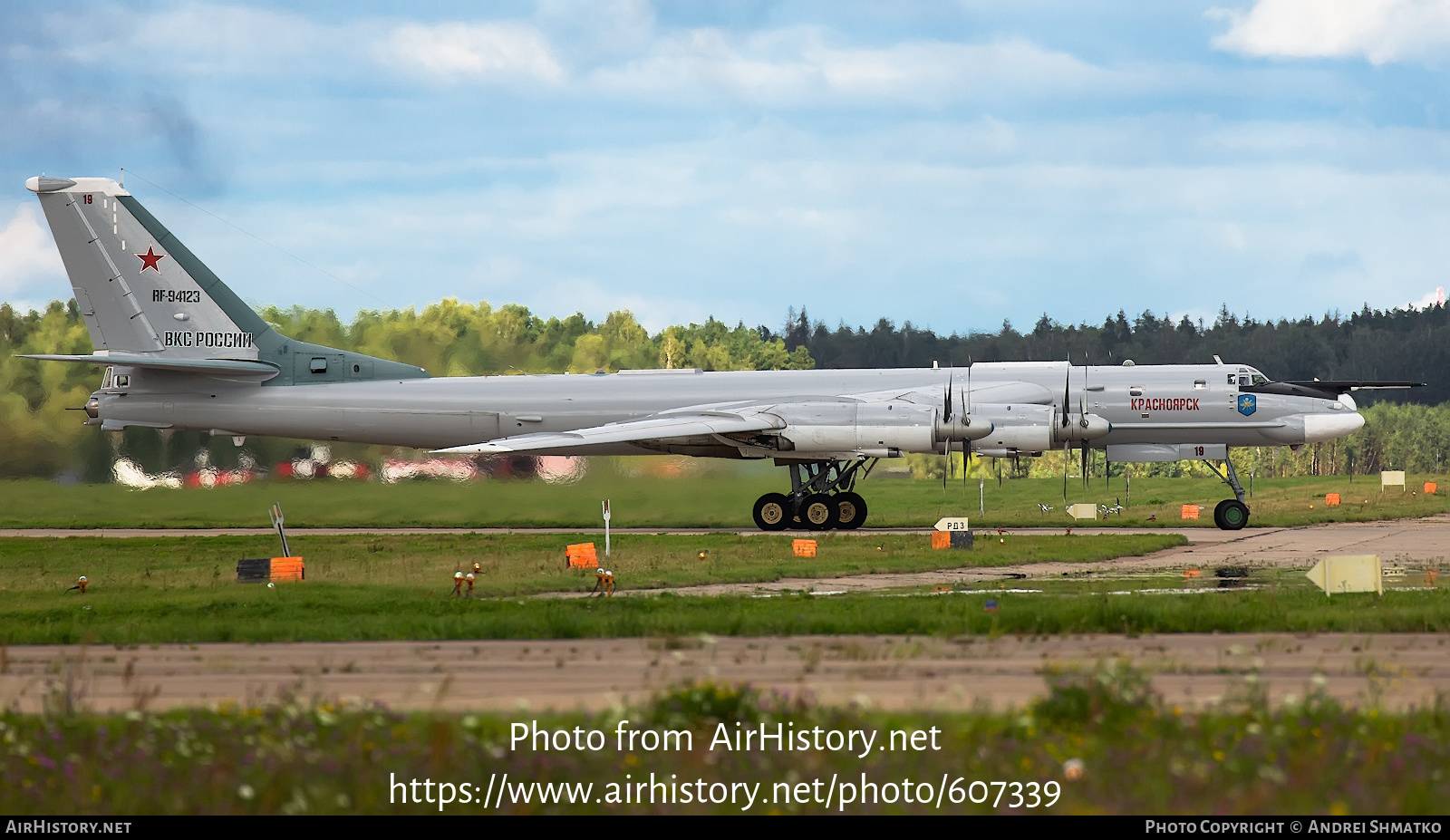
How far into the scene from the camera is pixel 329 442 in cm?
3781

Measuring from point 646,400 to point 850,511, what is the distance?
19.6 ft

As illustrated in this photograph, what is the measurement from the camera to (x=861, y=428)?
3300cm

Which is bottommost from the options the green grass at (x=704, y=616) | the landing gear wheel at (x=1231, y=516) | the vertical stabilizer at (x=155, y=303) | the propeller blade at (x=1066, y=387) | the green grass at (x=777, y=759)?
the landing gear wheel at (x=1231, y=516)

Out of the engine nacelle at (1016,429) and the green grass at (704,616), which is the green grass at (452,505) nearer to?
the engine nacelle at (1016,429)

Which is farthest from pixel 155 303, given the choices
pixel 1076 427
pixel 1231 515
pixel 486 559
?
pixel 1231 515

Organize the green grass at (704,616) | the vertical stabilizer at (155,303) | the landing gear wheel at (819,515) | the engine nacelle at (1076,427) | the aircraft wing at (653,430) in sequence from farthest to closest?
the vertical stabilizer at (155,303), the landing gear wheel at (819,515), the engine nacelle at (1076,427), the aircraft wing at (653,430), the green grass at (704,616)

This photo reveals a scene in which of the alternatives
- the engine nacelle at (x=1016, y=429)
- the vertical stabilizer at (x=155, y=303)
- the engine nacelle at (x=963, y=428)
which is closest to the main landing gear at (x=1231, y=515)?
the engine nacelle at (x=1016, y=429)

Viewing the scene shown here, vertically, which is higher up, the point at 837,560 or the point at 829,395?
the point at 829,395

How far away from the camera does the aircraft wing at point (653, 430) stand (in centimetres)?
3145

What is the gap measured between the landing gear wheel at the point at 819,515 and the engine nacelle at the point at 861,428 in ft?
5.35

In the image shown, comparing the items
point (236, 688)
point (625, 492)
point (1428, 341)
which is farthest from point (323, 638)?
point (1428, 341)

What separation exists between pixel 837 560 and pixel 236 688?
14.9 meters
